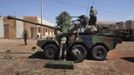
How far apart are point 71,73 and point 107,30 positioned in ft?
18.8

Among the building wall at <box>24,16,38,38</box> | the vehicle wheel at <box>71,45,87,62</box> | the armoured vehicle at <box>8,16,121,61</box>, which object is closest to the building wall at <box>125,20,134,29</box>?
the building wall at <box>24,16,38,38</box>

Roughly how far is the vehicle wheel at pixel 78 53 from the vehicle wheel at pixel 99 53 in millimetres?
539

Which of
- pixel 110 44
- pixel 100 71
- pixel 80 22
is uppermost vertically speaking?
pixel 80 22

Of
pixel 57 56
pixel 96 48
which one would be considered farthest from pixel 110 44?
pixel 57 56

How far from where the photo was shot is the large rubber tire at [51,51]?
47.4 feet

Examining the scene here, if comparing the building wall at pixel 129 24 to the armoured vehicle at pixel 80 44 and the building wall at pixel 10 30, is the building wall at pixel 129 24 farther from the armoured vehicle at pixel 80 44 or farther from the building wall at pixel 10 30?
the armoured vehicle at pixel 80 44

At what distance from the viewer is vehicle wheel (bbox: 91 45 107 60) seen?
14516 millimetres

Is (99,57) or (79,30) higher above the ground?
(79,30)

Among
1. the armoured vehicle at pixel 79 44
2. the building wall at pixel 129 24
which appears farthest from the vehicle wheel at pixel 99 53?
the building wall at pixel 129 24

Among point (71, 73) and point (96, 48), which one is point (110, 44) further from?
point (71, 73)

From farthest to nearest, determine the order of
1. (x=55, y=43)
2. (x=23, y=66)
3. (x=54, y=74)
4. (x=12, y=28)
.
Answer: (x=12, y=28) → (x=55, y=43) → (x=23, y=66) → (x=54, y=74)

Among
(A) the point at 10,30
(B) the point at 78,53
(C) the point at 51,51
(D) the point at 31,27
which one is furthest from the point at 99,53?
(A) the point at 10,30

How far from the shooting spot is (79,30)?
1487 centimetres

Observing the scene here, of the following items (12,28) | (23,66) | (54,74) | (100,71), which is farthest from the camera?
(12,28)
